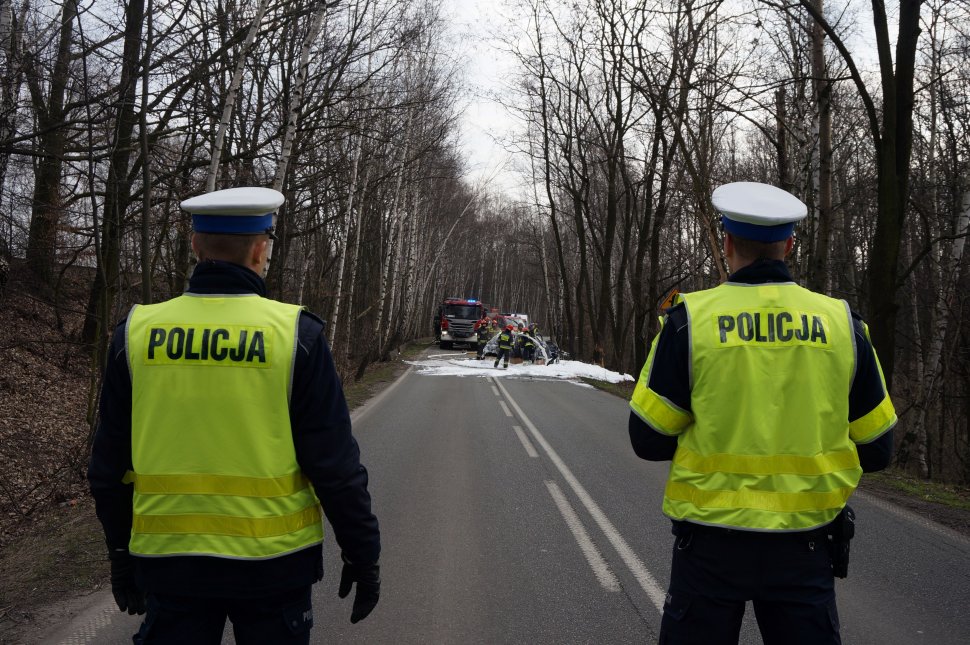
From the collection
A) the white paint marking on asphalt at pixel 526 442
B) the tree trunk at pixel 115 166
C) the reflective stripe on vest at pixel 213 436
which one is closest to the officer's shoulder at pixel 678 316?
the reflective stripe on vest at pixel 213 436

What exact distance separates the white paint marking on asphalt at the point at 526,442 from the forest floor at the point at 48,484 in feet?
13.5

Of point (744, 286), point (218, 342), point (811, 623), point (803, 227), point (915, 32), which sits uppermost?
point (915, 32)

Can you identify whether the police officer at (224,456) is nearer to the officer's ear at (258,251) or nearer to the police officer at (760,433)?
the officer's ear at (258,251)

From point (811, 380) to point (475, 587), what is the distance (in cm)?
325

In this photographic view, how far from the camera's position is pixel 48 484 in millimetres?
8430

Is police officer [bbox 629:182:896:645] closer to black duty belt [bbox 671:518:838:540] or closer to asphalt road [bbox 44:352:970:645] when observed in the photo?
black duty belt [bbox 671:518:838:540]

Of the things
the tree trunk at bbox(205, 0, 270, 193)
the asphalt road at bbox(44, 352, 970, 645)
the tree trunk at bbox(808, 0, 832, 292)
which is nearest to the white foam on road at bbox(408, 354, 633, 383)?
the tree trunk at bbox(808, 0, 832, 292)

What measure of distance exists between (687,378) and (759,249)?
1.71ft

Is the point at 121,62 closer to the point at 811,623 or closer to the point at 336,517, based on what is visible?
the point at 336,517

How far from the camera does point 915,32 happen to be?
9953mm

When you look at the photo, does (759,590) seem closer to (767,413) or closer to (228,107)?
(767,413)

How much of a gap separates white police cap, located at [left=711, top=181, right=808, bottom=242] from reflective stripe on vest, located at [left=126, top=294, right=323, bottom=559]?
1524 millimetres

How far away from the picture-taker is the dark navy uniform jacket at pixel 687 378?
8.17 feet

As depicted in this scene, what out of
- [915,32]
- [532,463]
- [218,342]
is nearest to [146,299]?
[532,463]
